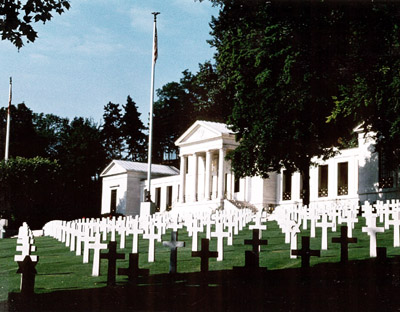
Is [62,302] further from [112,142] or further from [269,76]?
[112,142]

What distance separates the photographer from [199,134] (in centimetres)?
5784

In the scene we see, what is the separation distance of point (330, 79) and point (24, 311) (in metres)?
17.5

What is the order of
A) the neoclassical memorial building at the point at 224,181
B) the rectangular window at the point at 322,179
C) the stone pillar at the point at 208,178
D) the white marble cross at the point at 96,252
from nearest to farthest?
1. the white marble cross at the point at 96,252
2. the neoclassical memorial building at the point at 224,181
3. the rectangular window at the point at 322,179
4. the stone pillar at the point at 208,178

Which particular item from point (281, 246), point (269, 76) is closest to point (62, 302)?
point (281, 246)

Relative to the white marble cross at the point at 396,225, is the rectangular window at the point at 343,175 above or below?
above

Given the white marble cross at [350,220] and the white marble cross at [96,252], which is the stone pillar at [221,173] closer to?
the white marble cross at [350,220]

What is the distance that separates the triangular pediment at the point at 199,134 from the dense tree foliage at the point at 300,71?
13.6m

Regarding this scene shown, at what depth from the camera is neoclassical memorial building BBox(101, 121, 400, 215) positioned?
140 feet

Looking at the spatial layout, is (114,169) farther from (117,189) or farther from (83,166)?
(83,166)

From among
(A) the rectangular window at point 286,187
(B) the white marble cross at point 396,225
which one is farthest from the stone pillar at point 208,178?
(B) the white marble cross at point 396,225

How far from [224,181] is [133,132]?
4167 cm

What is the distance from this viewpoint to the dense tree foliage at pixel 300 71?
1527 centimetres

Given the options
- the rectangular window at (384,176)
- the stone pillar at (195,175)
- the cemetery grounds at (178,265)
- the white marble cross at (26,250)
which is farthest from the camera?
the stone pillar at (195,175)

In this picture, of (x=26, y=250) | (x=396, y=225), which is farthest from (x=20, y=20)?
(x=396, y=225)
